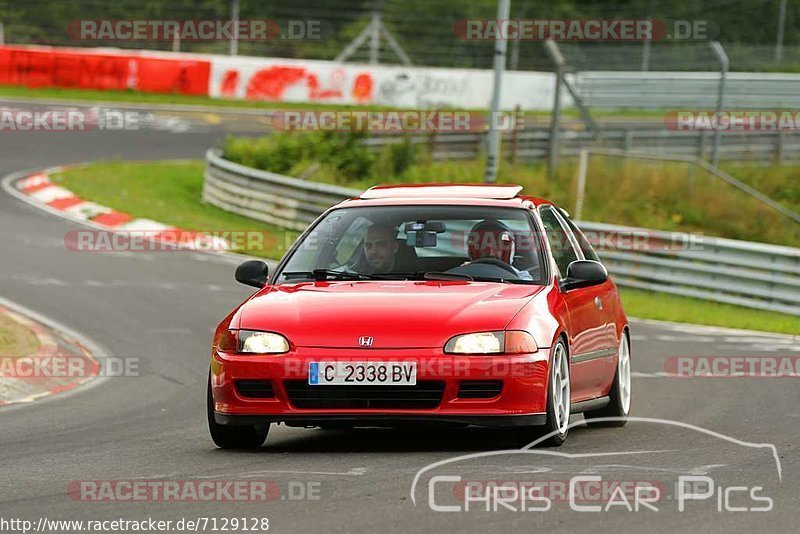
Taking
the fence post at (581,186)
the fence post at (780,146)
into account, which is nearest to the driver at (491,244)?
the fence post at (581,186)

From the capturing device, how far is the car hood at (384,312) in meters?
7.84

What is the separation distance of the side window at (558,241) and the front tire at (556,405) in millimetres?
884

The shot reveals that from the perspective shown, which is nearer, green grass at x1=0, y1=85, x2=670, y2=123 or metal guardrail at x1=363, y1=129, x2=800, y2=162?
metal guardrail at x1=363, y1=129, x2=800, y2=162

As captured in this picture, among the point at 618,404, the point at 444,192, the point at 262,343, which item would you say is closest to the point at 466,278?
the point at 444,192

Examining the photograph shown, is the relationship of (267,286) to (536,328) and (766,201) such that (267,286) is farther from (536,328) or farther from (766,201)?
(766,201)

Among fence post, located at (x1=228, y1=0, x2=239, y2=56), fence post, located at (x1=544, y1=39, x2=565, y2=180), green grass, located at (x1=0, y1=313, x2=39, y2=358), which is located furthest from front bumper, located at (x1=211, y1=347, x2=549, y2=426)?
fence post, located at (x1=228, y1=0, x2=239, y2=56)

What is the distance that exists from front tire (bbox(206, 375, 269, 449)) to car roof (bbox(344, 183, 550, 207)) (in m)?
1.63

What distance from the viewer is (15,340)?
514 inches

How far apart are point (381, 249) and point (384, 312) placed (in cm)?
102

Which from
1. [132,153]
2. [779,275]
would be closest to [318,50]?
[132,153]

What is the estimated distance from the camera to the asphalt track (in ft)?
19.7

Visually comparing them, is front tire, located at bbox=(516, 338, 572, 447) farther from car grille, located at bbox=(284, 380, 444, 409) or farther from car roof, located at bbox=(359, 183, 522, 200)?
car roof, located at bbox=(359, 183, 522, 200)

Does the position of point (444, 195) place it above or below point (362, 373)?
above

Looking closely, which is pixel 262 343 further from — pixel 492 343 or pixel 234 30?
pixel 234 30
